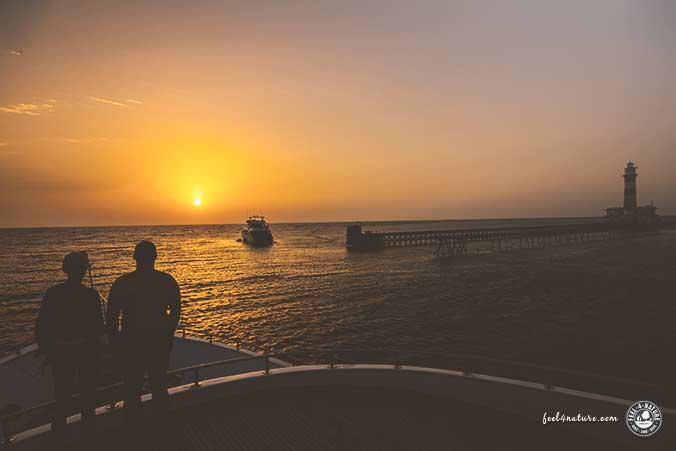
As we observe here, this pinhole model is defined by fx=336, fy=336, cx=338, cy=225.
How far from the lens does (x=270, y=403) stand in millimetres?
5199

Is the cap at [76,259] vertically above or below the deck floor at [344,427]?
above

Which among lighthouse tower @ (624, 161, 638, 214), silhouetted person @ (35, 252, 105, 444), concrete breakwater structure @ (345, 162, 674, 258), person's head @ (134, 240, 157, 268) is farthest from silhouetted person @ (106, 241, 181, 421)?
lighthouse tower @ (624, 161, 638, 214)

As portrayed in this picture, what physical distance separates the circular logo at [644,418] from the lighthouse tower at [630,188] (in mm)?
116871

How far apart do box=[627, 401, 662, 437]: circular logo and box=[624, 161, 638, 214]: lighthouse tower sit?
11687 centimetres

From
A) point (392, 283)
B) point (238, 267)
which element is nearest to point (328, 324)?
point (392, 283)

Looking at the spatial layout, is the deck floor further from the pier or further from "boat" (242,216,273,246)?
"boat" (242,216,273,246)

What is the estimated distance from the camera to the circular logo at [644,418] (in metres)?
4.14

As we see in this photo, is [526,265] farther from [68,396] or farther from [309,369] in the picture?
[68,396]

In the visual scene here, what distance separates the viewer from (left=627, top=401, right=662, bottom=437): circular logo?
163 inches

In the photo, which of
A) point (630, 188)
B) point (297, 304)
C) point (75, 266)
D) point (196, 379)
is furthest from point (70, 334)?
point (630, 188)

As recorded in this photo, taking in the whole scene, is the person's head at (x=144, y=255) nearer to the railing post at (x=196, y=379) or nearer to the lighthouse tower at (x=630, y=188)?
the railing post at (x=196, y=379)

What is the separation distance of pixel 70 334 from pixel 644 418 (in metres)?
7.02

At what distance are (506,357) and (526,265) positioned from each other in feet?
106

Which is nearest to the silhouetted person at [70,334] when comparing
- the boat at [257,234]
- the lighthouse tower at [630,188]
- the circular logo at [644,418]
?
the circular logo at [644,418]
